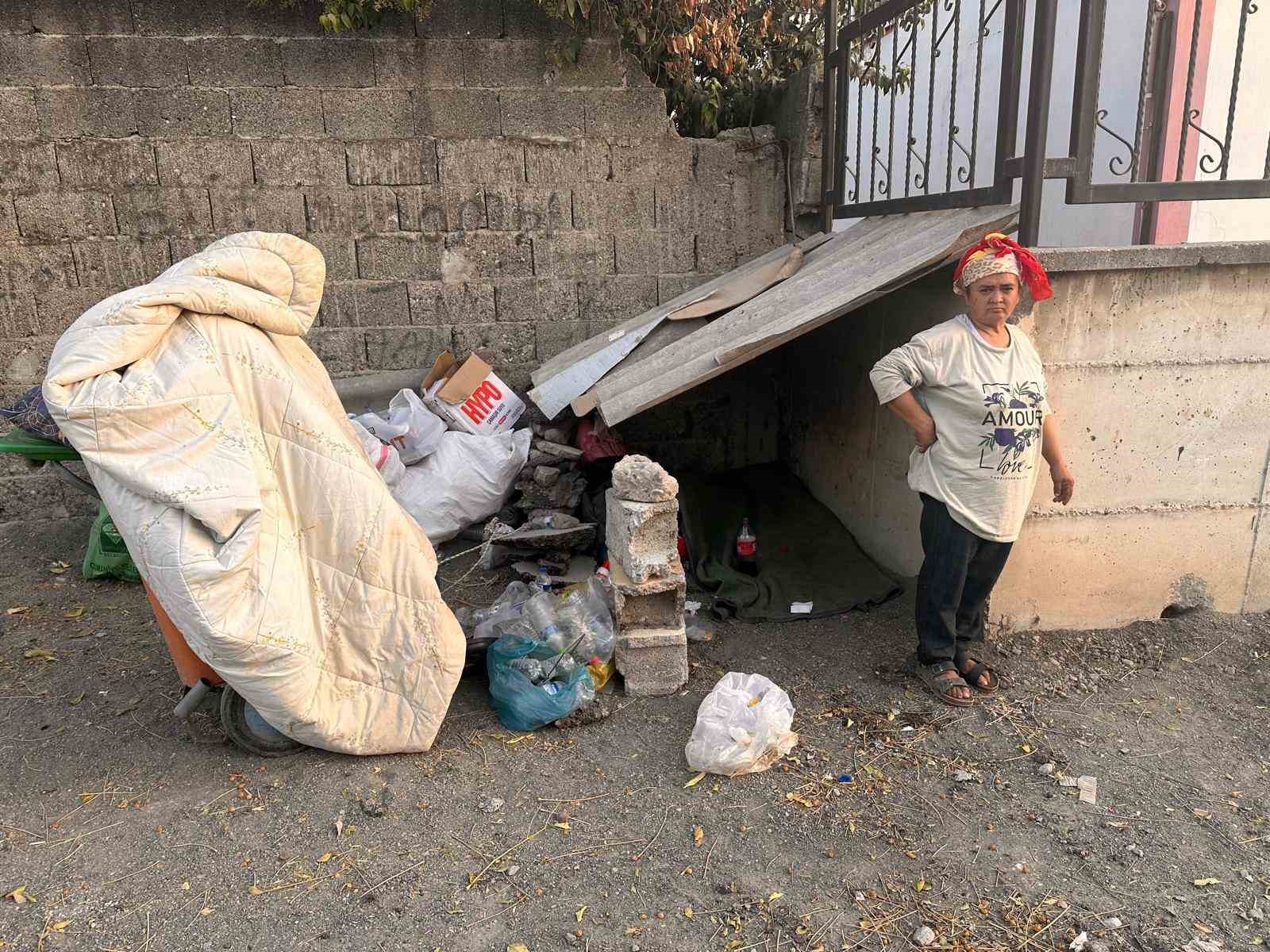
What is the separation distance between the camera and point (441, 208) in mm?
5562

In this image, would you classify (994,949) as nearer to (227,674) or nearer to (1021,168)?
(227,674)

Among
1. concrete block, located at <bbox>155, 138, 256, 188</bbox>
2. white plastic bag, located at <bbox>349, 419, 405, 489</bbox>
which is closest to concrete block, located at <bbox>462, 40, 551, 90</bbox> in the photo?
concrete block, located at <bbox>155, 138, 256, 188</bbox>

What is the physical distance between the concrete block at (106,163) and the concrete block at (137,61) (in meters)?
0.35

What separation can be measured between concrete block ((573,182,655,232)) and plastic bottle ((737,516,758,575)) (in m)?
2.30

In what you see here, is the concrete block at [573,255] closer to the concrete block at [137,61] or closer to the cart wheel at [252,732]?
the concrete block at [137,61]

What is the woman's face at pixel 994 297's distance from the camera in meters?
3.17

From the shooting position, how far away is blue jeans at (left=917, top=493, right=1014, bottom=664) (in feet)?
11.2

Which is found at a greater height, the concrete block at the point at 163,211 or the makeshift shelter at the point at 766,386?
the concrete block at the point at 163,211

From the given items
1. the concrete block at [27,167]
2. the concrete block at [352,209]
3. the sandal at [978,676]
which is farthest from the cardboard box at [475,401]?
the sandal at [978,676]

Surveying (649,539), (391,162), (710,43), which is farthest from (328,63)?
(649,539)

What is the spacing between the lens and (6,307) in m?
5.34

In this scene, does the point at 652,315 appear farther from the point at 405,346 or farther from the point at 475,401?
the point at 405,346

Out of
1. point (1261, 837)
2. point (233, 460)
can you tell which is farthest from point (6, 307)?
point (1261, 837)

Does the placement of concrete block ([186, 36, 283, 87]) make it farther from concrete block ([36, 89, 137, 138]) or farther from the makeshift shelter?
the makeshift shelter
